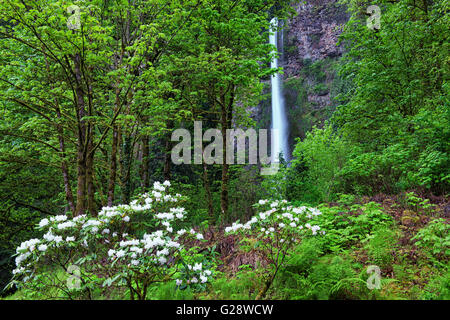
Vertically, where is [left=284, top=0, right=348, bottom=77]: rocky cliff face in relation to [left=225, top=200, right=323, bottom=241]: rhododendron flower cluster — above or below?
above

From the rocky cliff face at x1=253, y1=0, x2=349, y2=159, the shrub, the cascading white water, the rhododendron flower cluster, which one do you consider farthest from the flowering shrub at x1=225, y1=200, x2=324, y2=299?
the rocky cliff face at x1=253, y1=0, x2=349, y2=159

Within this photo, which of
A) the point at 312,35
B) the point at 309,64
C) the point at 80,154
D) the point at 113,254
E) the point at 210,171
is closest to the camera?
the point at 113,254

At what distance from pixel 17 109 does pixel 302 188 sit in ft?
27.1

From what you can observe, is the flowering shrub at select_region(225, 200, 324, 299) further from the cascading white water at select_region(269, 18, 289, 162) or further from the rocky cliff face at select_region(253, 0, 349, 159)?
the rocky cliff face at select_region(253, 0, 349, 159)

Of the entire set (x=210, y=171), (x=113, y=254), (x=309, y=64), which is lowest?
(x=113, y=254)

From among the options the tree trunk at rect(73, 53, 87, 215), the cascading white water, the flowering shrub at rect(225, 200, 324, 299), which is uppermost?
the cascading white water

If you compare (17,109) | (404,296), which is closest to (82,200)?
(17,109)

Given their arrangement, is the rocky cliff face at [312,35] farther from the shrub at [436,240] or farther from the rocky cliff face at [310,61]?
the shrub at [436,240]

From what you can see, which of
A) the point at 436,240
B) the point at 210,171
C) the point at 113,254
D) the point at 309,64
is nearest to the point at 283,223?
the point at 113,254

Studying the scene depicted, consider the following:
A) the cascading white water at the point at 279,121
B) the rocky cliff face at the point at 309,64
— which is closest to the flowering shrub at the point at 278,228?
the cascading white water at the point at 279,121

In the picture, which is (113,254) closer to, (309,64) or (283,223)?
(283,223)

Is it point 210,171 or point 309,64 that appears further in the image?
point 309,64

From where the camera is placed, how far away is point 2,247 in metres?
8.50
